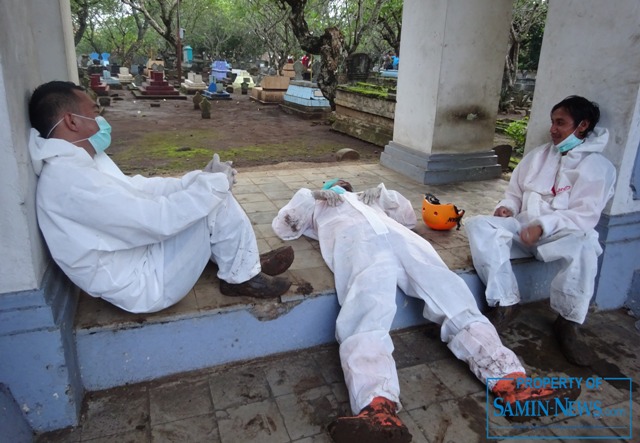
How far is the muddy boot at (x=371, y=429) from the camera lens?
1.98 m

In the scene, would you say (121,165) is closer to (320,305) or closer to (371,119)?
(371,119)

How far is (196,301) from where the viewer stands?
102 inches

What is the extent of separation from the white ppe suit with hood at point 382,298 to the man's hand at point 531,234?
599 millimetres

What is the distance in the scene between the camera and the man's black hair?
212cm

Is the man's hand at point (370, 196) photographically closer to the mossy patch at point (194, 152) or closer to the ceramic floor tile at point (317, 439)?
the ceramic floor tile at point (317, 439)

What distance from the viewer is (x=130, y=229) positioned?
7.07ft

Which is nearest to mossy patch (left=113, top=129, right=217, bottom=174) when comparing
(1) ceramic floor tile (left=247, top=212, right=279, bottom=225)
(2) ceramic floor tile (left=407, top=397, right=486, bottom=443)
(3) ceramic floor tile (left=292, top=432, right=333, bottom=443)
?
(1) ceramic floor tile (left=247, top=212, right=279, bottom=225)

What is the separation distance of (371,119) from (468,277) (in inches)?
288

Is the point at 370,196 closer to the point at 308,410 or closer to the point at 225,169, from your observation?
the point at 225,169

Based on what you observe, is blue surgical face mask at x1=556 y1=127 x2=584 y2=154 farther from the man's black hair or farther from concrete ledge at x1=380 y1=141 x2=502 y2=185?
the man's black hair

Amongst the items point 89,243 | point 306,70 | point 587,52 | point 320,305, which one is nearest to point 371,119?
point 587,52

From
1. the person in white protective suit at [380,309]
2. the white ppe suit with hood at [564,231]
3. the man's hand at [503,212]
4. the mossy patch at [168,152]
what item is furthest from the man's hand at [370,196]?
the mossy patch at [168,152]

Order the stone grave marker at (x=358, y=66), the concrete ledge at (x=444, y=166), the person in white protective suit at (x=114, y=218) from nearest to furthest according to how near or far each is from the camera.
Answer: the person in white protective suit at (x=114, y=218), the concrete ledge at (x=444, y=166), the stone grave marker at (x=358, y=66)

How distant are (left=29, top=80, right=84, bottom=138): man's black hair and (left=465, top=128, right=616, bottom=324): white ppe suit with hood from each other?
2.39 metres
